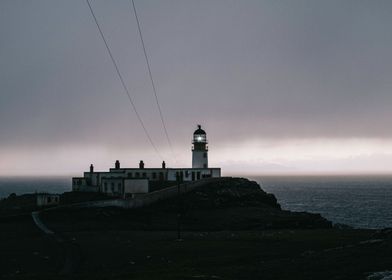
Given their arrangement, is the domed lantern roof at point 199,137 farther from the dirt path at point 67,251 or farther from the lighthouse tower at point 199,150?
the dirt path at point 67,251

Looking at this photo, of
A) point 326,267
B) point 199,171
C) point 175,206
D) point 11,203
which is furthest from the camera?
point 199,171

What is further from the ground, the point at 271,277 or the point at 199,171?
the point at 199,171

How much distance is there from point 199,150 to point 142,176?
12.7 metres

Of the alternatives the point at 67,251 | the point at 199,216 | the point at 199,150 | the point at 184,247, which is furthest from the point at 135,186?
the point at 67,251

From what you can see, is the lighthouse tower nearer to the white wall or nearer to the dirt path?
the white wall

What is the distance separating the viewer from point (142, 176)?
3775 inches

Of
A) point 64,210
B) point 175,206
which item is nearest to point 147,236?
point 64,210

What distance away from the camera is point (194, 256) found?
41.7 metres

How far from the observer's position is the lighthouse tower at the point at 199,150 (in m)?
102

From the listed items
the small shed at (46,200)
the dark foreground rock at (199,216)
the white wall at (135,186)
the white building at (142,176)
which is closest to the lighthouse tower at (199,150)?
the white building at (142,176)

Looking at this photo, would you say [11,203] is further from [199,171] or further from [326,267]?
[326,267]

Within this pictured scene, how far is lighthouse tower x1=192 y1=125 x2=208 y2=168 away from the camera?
102 m

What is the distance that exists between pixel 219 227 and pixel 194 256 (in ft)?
82.9

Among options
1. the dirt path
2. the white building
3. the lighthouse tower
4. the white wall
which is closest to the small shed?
the white building
